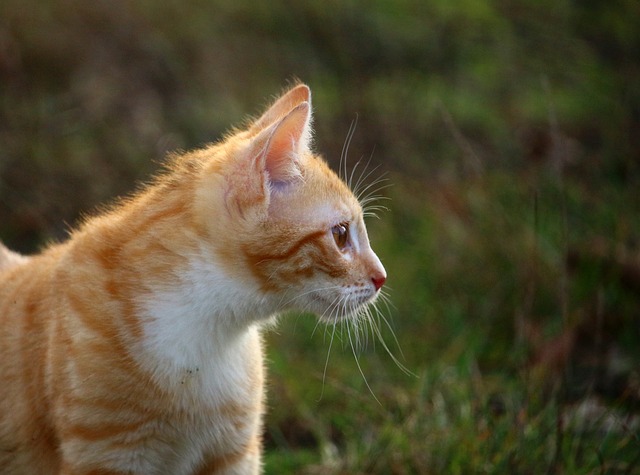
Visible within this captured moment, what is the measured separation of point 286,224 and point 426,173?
153 inches

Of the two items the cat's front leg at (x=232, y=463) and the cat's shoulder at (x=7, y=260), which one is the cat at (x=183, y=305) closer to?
the cat's front leg at (x=232, y=463)

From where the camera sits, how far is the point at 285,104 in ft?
9.24

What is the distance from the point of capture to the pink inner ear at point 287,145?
8.38 ft

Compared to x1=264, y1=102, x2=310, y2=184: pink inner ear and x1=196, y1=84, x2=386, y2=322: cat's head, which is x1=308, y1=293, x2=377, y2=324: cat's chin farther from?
x1=264, y1=102, x2=310, y2=184: pink inner ear

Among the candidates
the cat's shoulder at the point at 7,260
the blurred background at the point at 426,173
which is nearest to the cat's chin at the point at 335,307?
the blurred background at the point at 426,173

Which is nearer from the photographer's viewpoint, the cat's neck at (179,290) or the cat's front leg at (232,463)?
the cat's neck at (179,290)

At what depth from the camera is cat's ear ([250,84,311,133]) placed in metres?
2.76

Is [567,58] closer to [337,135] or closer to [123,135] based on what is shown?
[337,135]

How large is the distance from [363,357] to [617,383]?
133 centimetres

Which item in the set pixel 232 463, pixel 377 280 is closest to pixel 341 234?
pixel 377 280

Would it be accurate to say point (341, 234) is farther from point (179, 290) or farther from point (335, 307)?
point (179, 290)

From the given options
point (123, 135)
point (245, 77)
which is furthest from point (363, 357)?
point (245, 77)

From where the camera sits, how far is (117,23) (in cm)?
699

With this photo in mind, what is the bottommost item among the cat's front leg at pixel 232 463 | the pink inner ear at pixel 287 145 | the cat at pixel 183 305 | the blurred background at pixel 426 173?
the blurred background at pixel 426 173
